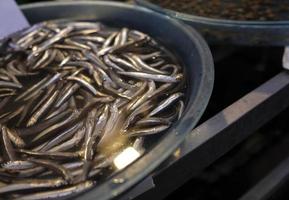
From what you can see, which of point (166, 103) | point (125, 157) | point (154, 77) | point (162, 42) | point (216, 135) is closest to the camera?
point (125, 157)

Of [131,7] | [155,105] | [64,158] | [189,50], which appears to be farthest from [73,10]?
[64,158]

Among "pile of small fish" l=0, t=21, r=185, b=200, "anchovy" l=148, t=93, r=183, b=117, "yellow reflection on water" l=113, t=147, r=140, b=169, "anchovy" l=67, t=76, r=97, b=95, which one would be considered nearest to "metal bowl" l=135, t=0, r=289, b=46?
"pile of small fish" l=0, t=21, r=185, b=200

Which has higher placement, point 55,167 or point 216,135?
point 55,167

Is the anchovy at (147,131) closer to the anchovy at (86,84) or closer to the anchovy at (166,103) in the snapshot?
the anchovy at (166,103)

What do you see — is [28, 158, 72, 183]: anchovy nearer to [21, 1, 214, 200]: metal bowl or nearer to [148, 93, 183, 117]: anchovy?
[21, 1, 214, 200]: metal bowl

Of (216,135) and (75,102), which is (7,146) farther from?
(216,135)

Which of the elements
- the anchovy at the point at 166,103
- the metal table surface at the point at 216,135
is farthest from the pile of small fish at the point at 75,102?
the metal table surface at the point at 216,135

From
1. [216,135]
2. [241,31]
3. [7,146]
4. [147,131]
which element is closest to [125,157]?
[147,131]
